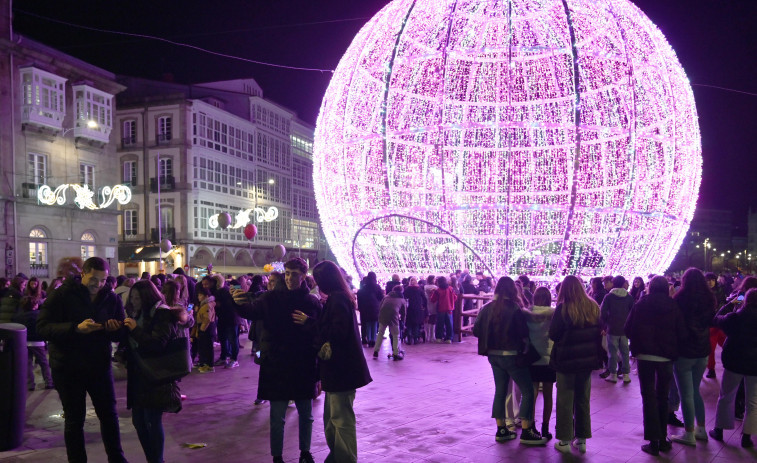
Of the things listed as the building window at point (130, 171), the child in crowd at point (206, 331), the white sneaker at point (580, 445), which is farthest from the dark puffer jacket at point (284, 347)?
the building window at point (130, 171)

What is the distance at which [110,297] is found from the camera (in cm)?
→ 502

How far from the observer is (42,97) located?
88.2ft

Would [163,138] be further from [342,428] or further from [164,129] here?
[342,428]

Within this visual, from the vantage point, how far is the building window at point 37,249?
26.5 meters

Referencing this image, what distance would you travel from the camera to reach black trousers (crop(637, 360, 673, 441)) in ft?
17.7

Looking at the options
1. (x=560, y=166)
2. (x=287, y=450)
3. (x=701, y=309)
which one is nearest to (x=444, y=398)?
(x=287, y=450)

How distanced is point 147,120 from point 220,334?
3208 cm

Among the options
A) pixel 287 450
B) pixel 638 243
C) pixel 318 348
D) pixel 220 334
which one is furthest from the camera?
pixel 638 243

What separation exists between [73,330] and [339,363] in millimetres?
2185

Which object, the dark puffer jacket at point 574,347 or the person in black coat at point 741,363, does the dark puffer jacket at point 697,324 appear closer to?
the person in black coat at point 741,363

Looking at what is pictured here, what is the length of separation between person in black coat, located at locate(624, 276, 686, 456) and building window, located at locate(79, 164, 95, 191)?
29.6 meters

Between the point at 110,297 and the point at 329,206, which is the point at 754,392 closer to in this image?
the point at 110,297

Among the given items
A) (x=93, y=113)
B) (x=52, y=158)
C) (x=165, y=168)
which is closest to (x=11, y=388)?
(x=52, y=158)

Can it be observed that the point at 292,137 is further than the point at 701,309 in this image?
Yes
